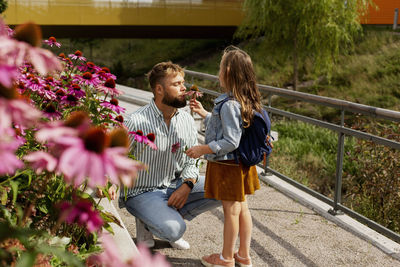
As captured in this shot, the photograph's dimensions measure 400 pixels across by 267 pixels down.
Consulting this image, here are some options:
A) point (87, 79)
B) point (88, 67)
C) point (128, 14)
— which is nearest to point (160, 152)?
point (88, 67)

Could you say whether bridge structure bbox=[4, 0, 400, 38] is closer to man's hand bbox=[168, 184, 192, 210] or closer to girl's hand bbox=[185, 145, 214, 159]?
man's hand bbox=[168, 184, 192, 210]

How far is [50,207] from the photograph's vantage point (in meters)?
2.31

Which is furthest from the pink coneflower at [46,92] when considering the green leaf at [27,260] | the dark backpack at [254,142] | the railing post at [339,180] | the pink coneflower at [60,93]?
the railing post at [339,180]

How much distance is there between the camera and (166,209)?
3.39 metres

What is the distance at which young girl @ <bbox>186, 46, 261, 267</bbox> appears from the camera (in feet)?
10.5

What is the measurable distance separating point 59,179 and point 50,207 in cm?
14

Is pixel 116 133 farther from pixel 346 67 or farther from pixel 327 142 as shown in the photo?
pixel 346 67

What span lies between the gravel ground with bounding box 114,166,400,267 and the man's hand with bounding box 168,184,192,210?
43 centimetres

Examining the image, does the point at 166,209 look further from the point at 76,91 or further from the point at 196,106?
the point at 76,91

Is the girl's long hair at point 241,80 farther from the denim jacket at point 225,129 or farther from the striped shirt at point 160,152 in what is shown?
the striped shirt at point 160,152

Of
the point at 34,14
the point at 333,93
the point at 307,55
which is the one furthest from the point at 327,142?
the point at 34,14

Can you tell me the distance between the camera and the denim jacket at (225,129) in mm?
3129

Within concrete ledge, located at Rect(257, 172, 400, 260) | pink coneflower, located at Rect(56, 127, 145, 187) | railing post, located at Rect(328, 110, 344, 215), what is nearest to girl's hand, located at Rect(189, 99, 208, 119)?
railing post, located at Rect(328, 110, 344, 215)

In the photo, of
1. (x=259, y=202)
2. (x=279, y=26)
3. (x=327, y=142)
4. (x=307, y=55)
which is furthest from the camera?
(x=307, y=55)
